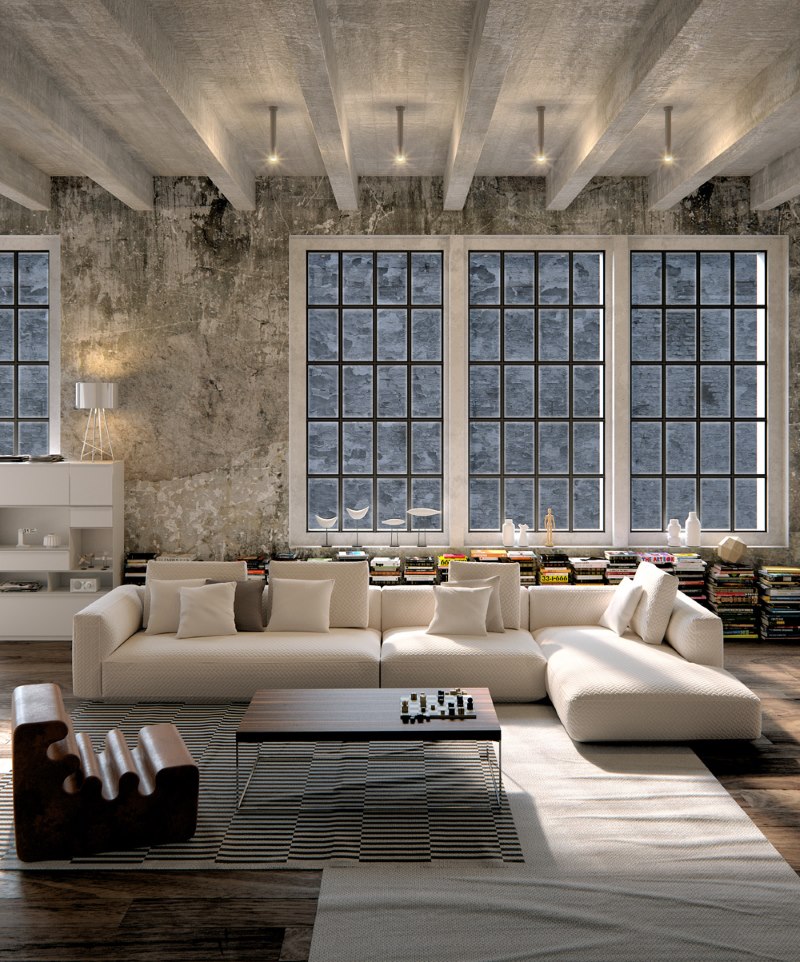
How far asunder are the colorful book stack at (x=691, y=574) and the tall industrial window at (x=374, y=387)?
2347mm

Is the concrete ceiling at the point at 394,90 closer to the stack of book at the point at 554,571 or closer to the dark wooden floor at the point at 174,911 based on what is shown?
the stack of book at the point at 554,571

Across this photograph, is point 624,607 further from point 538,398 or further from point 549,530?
point 538,398

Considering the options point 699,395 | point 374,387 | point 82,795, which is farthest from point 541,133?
point 82,795

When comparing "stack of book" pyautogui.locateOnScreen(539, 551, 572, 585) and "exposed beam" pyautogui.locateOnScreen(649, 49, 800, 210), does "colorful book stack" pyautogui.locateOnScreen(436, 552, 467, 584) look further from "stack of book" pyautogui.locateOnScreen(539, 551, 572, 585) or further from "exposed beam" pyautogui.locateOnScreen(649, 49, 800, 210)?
"exposed beam" pyautogui.locateOnScreen(649, 49, 800, 210)

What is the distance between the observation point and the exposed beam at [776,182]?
766 cm

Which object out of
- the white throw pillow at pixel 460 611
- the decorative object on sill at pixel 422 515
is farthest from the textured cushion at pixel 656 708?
the decorative object on sill at pixel 422 515

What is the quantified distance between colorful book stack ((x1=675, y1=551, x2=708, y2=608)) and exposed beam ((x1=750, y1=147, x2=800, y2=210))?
11.2 ft

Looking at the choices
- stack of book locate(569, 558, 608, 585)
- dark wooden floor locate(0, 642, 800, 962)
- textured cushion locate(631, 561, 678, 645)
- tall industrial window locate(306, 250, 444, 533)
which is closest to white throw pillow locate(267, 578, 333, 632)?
tall industrial window locate(306, 250, 444, 533)

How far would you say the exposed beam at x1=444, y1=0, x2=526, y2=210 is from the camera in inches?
177

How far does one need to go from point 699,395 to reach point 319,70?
536 centimetres

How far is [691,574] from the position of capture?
8.44 m

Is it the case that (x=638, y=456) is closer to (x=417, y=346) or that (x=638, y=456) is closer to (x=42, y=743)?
(x=417, y=346)

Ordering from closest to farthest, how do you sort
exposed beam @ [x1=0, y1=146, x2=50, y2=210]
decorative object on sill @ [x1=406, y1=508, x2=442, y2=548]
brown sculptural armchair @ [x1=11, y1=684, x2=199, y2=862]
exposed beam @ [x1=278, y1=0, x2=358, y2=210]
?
brown sculptural armchair @ [x1=11, y1=684, x2=199, y2=862] → exposed beam @ [x1=278, y1=0, x2=358, y2=210] → exposed beam @ [x1=0, y1=146, x2=50, y2=210] → decorative object on sill @ [x1=406, y1=508, x2=442, y2=548]

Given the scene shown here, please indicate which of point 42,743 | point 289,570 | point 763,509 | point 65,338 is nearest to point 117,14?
point 42,743
